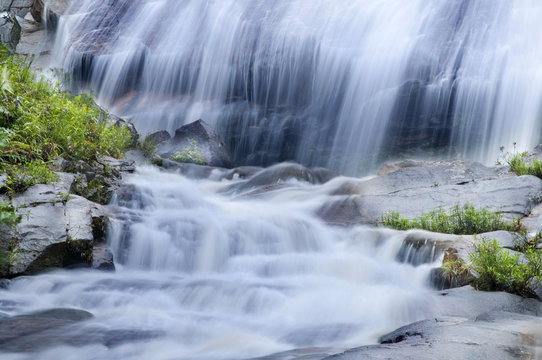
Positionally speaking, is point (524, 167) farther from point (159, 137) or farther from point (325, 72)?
point (159, 137)

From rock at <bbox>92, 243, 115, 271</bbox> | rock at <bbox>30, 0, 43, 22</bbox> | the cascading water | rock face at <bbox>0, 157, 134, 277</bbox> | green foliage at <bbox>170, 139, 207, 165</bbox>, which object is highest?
rock at <bbox>30, 0, 43, 22</bbox>

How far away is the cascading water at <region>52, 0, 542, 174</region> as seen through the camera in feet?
37.7

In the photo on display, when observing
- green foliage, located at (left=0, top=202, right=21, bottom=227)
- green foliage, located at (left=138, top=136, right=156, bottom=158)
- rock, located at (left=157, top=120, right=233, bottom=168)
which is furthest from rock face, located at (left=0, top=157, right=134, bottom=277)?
rock, located at (left=157, top=120, right=233, bottom=168)

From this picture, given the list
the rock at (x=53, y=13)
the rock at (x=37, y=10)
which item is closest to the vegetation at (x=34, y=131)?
the rock at (x=53, y=13)

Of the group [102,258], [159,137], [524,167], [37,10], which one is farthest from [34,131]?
[37,10]

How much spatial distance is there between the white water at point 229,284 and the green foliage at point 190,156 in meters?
3.22

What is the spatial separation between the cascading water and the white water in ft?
18.3

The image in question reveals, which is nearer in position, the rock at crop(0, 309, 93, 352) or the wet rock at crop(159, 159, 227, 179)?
the rock at crop(0, 309, 93, 352)

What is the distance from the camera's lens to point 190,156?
38.2 ft

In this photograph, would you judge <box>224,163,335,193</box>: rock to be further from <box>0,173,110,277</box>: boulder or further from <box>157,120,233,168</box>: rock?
<box>0,173,110,277</box>: boulder

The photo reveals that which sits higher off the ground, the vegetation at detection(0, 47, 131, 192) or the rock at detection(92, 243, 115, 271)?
the vegetation at detection(0, 47, 131, 192)

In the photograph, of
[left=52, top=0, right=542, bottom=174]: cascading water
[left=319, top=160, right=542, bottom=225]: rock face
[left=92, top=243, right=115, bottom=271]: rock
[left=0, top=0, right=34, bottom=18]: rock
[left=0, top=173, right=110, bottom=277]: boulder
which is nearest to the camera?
[left=0, top=173, right=110, bottom=277]: boulder

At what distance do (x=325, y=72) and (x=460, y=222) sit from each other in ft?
26.4

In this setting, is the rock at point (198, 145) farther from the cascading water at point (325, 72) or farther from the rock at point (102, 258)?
the rock at point (102, 258)
